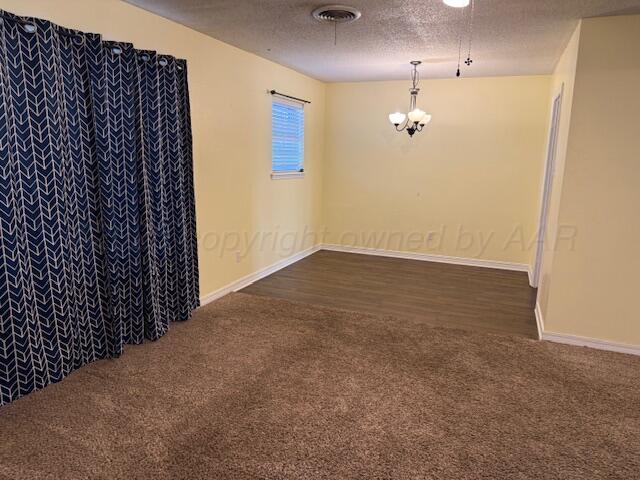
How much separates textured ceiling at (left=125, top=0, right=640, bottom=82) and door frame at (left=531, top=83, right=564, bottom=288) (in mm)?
550

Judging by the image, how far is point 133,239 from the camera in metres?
3.12

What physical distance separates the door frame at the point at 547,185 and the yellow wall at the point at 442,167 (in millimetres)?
591

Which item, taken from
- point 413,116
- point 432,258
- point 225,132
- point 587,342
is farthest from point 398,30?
point 432,258

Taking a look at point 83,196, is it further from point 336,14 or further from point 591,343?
point 591,343

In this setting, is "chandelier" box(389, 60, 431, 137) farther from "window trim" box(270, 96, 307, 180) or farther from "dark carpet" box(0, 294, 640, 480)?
"dark carpet" box(0, 294, 640, 480)

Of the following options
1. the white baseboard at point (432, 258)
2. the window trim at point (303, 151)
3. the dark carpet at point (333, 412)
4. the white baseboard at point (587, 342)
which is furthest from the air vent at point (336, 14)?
the white baseboard at point (432, 258)

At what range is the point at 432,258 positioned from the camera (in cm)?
609

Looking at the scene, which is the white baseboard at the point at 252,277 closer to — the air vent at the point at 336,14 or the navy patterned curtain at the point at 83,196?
the navy patterned curtain at the point at 83,196

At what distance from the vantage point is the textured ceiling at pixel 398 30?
2.92 meters

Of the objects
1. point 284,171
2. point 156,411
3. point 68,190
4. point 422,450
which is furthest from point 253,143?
point 422,450

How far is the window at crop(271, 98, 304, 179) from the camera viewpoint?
202 inches

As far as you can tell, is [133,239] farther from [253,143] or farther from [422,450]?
[422,450]

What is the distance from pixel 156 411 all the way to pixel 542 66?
16.2 ft

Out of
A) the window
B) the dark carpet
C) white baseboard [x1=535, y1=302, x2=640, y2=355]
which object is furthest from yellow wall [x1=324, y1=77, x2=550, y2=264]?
the dark carpet
